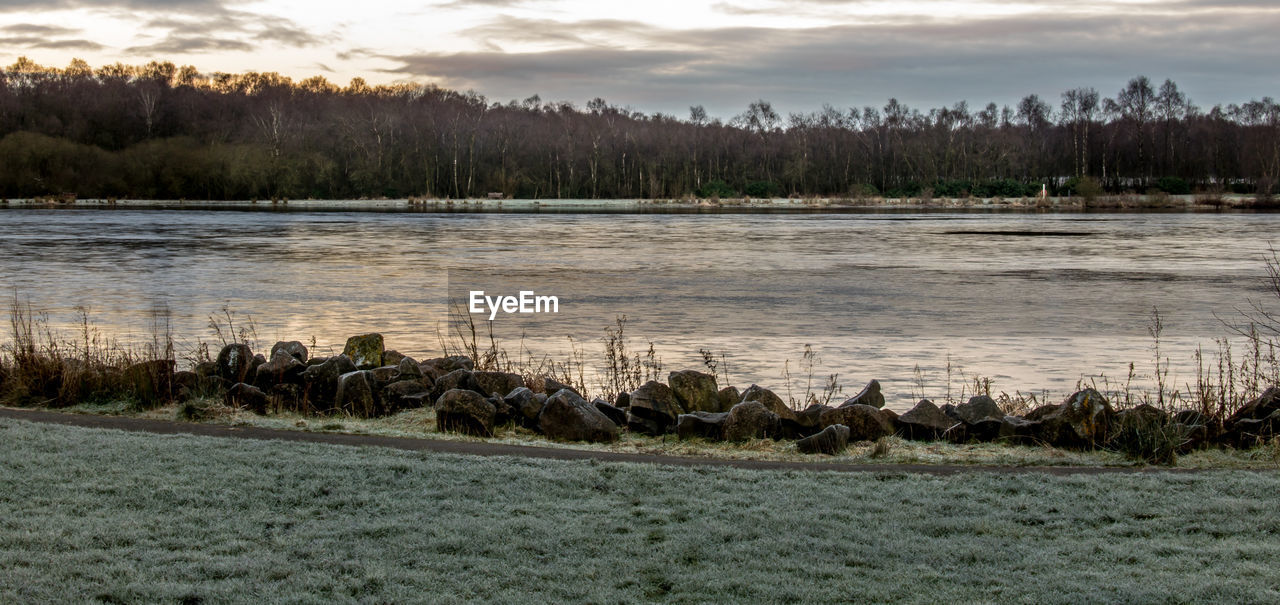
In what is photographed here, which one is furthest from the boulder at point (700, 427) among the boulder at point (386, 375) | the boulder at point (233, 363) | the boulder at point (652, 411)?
the boulder at point (233, 363)

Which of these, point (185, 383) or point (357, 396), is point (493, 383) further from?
point (185, 383)

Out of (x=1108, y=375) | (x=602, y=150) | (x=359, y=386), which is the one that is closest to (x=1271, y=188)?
(x=602, y=150)

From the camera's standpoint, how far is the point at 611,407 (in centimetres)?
916

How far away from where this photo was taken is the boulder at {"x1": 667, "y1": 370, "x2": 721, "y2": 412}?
9.14m

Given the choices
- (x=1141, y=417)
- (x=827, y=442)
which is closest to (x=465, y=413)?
(x=827, y=442)

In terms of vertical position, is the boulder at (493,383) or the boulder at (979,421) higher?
the boulder at (493,383)

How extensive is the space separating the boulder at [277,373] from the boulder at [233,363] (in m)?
0.14

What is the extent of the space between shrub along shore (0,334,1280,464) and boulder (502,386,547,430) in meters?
0.01

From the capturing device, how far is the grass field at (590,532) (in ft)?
15.3

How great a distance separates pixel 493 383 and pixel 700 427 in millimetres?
2009

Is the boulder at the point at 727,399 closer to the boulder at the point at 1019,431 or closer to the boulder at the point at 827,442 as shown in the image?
the boulder at the point at 827,442

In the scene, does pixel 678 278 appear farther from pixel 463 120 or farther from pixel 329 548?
pixel 463 120

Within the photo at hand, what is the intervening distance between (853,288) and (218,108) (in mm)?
131385

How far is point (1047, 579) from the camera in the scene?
4.81 meters
